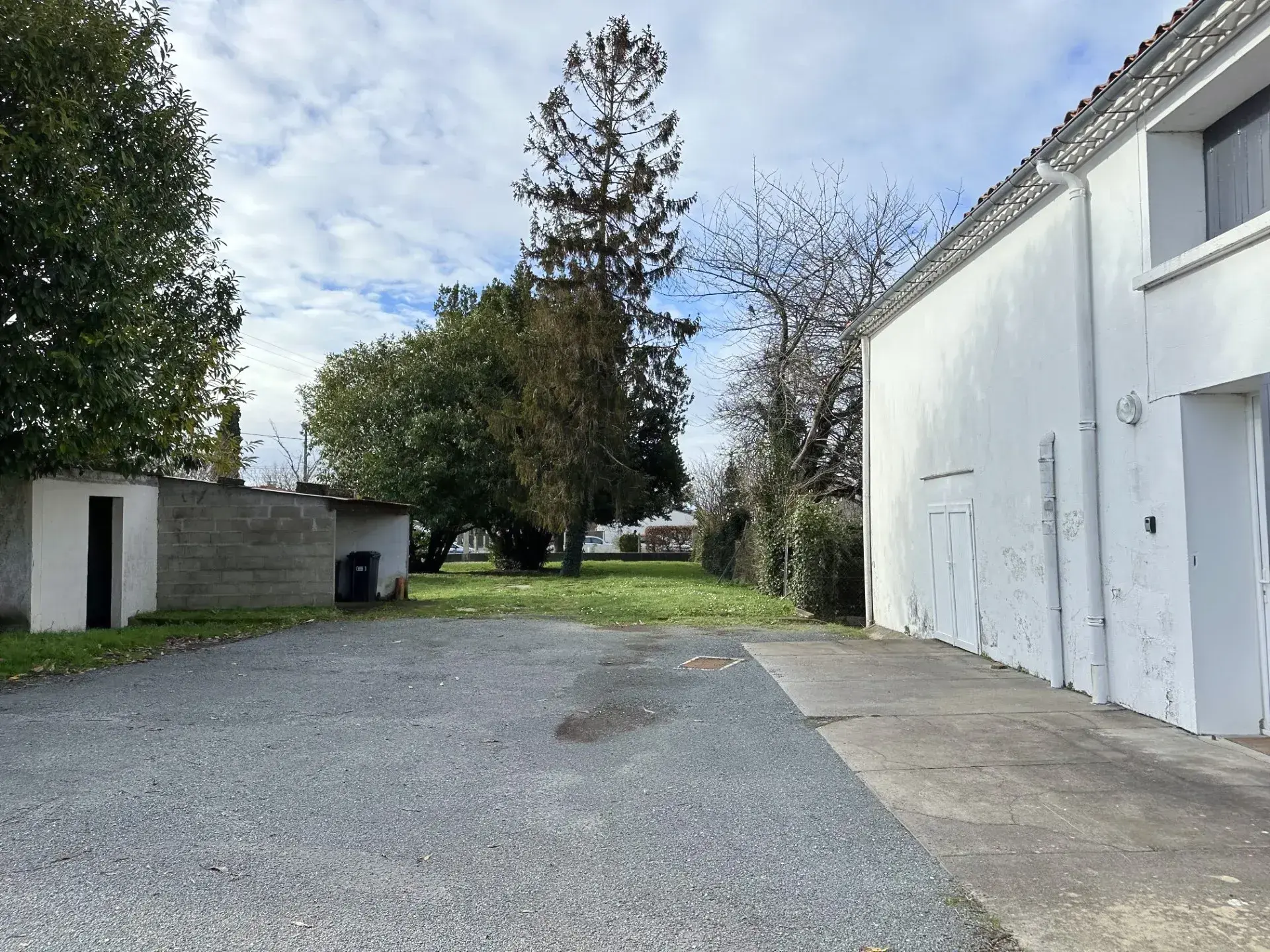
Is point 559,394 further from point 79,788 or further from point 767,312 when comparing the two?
point 79,788

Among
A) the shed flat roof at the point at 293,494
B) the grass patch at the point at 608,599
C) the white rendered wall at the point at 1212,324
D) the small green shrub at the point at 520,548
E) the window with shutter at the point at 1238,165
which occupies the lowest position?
the grass patch at the point at 608,599

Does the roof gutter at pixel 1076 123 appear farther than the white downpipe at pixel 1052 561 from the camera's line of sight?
No

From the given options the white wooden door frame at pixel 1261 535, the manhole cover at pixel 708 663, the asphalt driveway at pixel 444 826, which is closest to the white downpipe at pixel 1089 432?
the white wooden door frame at pixel 1261 535

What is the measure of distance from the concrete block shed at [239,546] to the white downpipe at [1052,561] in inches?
461

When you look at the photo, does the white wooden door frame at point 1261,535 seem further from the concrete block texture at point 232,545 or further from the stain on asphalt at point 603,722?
the concrete block texture at point 232,545

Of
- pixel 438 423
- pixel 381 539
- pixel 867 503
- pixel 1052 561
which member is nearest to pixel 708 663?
pixel 1052 561

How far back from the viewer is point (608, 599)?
59.9 feet

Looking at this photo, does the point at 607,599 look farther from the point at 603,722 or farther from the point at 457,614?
the point at 603,722

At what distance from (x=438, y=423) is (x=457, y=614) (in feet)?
44.2

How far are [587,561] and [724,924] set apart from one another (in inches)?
1574

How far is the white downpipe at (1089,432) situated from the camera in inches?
288

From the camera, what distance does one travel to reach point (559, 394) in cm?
2572

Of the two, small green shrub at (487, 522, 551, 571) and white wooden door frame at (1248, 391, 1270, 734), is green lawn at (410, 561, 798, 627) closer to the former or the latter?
small green shrub at (487, 522, 551, 571)

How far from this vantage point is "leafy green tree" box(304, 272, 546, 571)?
27875 millimetres
